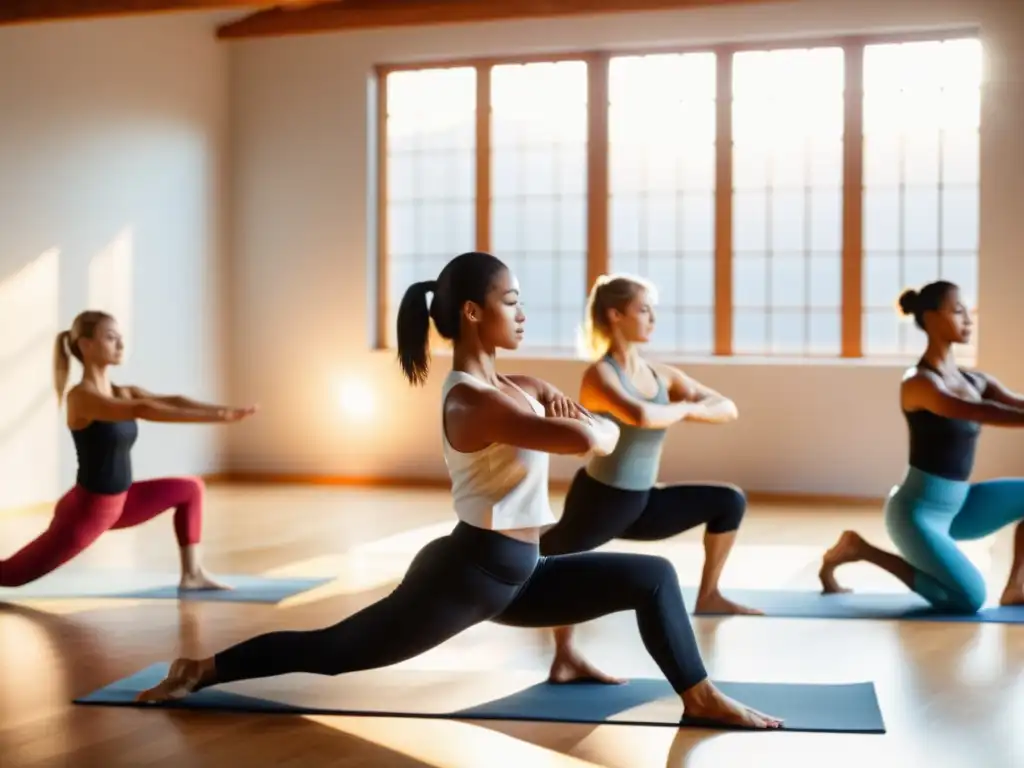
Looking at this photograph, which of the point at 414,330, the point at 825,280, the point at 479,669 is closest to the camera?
the point at 414,330

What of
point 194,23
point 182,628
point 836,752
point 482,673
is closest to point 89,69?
point 194,23

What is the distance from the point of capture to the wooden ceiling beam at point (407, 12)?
7.75 m

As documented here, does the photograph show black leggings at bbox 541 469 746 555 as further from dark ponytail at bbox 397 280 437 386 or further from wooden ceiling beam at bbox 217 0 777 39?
wooden ceiling beam at bbox 217 0 777 39

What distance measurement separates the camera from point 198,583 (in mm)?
4879

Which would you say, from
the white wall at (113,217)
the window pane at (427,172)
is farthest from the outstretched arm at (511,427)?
the window pane at (427,172)

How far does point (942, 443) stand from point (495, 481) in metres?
2.12

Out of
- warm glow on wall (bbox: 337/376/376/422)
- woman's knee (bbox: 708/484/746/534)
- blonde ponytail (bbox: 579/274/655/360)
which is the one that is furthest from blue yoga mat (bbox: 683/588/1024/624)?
warm glow on wall (bbox: 337/376/376/422)

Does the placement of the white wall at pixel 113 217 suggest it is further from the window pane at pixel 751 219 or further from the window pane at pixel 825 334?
the window pane at pixel 825 334

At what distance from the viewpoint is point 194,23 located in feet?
29.1

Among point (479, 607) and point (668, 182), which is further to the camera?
point (668, 182)

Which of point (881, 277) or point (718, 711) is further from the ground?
point (881, 277)

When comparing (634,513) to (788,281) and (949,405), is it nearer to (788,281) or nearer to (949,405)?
(949,405)

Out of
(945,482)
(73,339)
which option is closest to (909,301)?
(945,482)

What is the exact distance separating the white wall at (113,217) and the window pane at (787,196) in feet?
11.0
